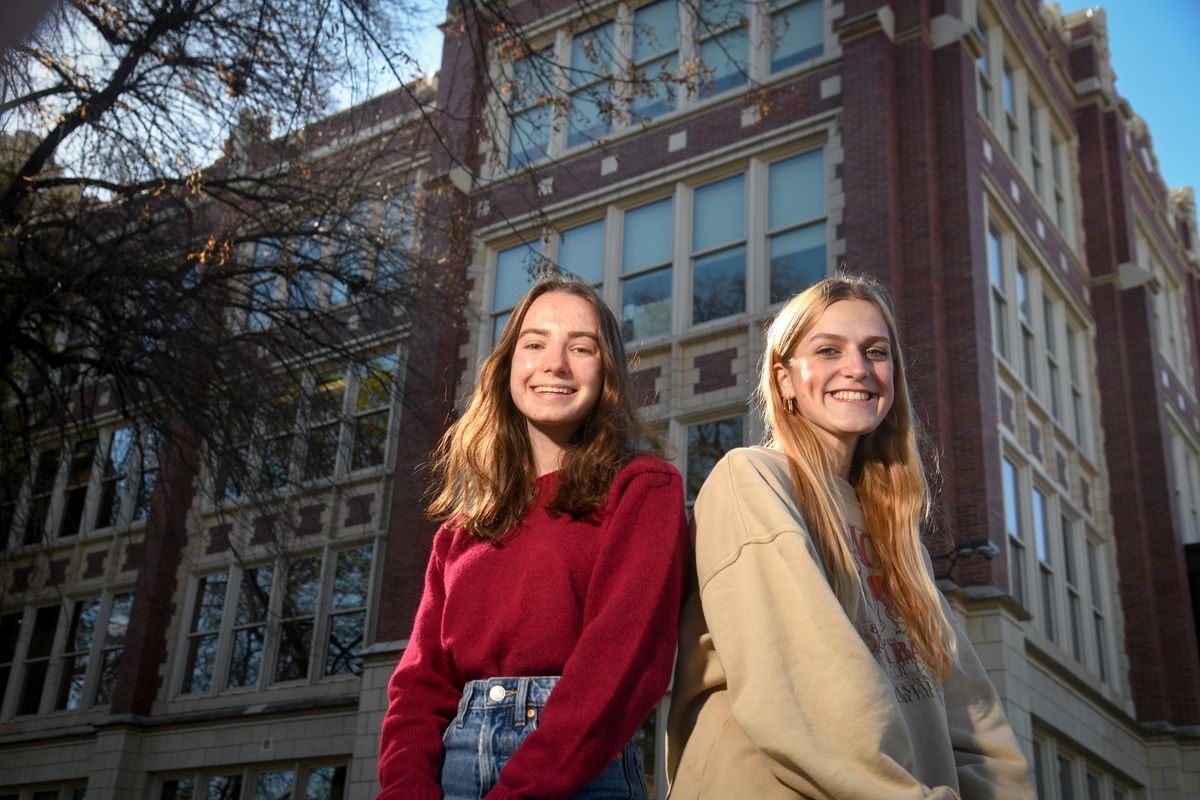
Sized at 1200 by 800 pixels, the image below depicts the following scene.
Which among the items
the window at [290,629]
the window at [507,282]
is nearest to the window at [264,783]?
the window at [290,629]

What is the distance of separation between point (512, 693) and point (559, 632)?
0.17 meters

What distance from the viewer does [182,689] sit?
20.7m

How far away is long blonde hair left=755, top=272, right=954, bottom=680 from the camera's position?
3.09 metres

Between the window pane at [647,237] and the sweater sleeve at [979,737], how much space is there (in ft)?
47.7

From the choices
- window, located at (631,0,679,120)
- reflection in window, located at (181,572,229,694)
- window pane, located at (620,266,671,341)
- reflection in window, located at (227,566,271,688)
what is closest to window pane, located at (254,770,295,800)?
reflection in window, located at (227,566,271,688)

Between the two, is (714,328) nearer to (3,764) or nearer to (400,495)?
(400,495)

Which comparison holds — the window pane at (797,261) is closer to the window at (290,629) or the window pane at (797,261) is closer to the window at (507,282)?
the window at (507,282)

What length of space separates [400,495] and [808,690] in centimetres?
1624

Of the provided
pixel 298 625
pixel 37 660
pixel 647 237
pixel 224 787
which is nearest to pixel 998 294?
pixel 647 237

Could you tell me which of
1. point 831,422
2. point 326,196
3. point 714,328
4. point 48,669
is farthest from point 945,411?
point 48,669

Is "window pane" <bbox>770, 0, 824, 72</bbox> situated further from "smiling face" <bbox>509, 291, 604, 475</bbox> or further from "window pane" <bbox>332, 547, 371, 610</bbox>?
"smiling face" <bbox>509, 291, 604, 475</bbox>

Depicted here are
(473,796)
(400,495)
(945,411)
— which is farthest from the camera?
(400,495)

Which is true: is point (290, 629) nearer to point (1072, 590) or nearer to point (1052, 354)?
point (1072, 590)

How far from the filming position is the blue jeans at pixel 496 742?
2.88 metres
